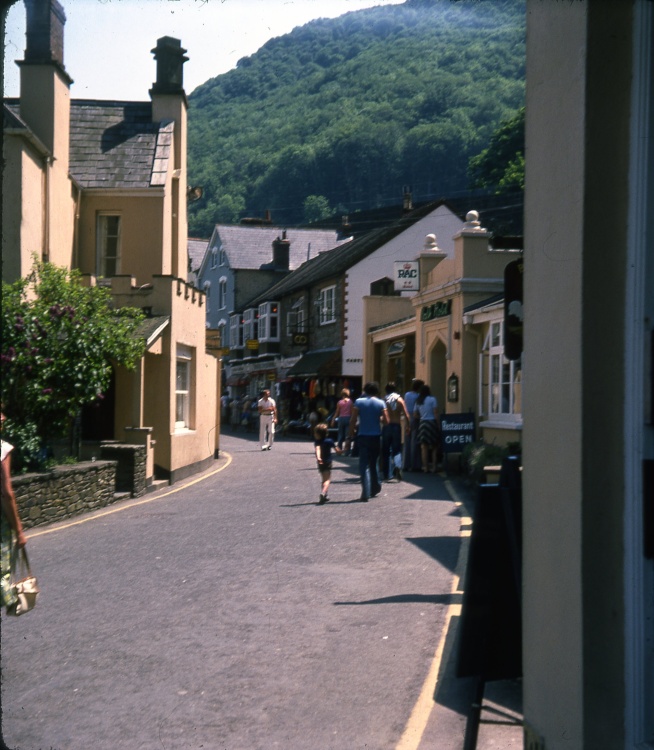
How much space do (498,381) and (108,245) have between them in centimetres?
897

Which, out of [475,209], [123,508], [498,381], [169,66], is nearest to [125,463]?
[123,508]

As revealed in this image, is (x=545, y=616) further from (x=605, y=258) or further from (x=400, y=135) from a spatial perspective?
(x=400, y=135)

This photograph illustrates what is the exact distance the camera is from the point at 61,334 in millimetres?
15438

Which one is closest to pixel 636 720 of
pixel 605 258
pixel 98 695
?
pixel 605 258

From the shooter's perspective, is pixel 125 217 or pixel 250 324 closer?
pixel 125 217

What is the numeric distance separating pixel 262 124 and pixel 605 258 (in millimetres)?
22957

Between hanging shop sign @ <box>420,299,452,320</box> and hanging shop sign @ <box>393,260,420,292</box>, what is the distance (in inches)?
31.1

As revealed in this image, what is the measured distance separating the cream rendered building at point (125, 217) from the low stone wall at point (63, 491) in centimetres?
253

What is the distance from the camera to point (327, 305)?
45.7m

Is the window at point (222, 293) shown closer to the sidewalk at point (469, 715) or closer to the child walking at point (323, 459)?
the child walking at point (323, 459)

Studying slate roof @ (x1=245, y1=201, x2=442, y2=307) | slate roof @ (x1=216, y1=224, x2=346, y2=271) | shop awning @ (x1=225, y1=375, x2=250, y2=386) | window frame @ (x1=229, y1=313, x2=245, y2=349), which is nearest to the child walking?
slate roof @ (x1=245, y1=201, x2=442, y2=307)

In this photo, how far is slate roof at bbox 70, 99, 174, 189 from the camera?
2220 centimetres

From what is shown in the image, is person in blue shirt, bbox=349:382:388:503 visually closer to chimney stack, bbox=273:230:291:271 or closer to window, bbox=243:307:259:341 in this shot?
window, bbox=243:307:259:341

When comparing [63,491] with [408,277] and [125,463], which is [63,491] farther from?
[408,277]
